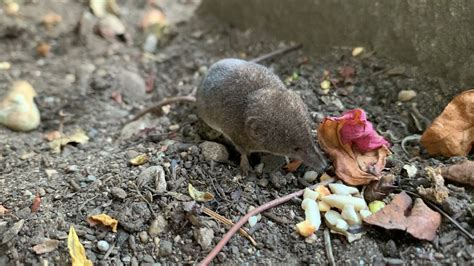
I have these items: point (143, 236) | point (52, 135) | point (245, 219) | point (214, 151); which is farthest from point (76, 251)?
point (52, 135)

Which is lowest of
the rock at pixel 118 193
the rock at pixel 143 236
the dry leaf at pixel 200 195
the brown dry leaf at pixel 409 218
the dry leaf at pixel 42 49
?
the rock at pixel 143 236

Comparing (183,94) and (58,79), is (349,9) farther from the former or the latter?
(58,79)

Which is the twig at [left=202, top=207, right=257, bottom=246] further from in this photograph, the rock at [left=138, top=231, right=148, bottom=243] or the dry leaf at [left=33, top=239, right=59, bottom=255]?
the dry leaf at [left=33, top=239, right=59, bottom=255]

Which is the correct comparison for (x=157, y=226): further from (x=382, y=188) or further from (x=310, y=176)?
(x=382, y=188)

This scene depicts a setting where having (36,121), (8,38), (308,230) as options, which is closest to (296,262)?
(308,230)

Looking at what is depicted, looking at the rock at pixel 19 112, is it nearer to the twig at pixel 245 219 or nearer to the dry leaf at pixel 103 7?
the dry leaf at pixel 103 7

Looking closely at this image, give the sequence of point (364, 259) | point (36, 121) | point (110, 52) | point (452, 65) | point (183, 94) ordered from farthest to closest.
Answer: point (110, 52) → point (183, 94) → point (36, 121) → point (452, 65) → point (364, 259)

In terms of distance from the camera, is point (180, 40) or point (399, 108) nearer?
point (399, 108)

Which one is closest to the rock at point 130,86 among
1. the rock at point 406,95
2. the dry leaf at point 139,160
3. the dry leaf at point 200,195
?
the dry leaf at point 139,160
